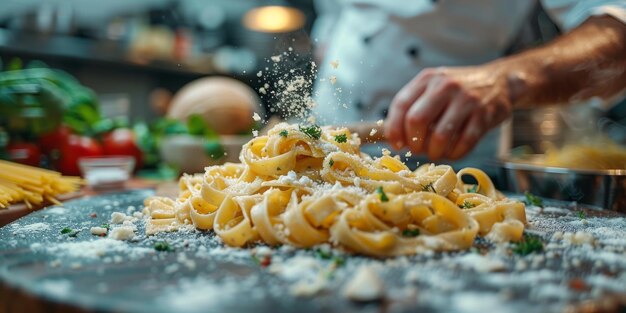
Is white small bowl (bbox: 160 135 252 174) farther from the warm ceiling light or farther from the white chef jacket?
the warm ceiling light

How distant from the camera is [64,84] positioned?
411 centimetres

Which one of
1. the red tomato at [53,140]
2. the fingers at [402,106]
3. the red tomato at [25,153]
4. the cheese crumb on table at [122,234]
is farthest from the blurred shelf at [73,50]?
the cheese crumb on table at [122,234]

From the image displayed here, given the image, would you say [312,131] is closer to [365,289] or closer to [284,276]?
[284,276]

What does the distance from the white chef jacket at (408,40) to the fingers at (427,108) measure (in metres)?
0.84

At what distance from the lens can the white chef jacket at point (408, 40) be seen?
11.9 ft

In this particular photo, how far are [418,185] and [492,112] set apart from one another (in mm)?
1132

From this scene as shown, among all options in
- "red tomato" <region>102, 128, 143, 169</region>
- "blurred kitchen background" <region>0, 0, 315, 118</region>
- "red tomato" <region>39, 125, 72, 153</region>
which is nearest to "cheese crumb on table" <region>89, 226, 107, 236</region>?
"red tomato" <region>39, 125, 72, 153</region>

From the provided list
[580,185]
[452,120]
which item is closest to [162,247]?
[452,120]

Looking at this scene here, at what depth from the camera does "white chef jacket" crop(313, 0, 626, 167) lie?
→ 3613 mm

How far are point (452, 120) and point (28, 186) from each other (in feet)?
6.59

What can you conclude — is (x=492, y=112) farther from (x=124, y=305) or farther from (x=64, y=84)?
(x=64, y=84)

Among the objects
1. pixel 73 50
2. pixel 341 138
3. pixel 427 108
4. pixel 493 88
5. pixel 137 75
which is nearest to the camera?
pixel 341 138

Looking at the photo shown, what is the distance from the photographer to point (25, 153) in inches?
134

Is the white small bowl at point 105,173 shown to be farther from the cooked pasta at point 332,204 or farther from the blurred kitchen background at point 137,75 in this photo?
the cooked pasta at point 332,204
